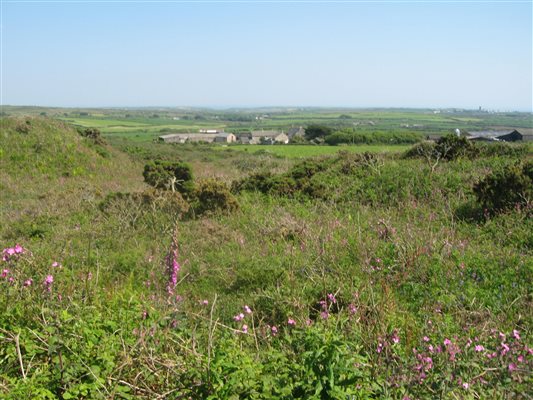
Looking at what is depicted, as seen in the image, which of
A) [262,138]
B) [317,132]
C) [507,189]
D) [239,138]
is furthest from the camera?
[239,138]

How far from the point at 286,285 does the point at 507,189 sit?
18.3 feet

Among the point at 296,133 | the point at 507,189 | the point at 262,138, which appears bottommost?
the point at 262,138

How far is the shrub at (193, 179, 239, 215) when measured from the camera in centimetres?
1084

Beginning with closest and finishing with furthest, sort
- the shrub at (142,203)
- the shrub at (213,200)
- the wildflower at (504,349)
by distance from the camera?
the wildflower at (504,349), the shrub at (142,203), the shrub at (213,200)

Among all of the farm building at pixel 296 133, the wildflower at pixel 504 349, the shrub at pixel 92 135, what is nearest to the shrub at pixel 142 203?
the wildflower at pixel 504 349

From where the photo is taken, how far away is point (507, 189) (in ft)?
29.5

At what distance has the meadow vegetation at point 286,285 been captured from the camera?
2891mm

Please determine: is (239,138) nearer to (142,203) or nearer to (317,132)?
(317,132)

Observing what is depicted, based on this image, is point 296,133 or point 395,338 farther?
point 296,133

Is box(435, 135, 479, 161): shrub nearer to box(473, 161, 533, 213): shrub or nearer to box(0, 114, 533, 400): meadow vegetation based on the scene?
box(0, 114, 533, 400): meadow vegetation

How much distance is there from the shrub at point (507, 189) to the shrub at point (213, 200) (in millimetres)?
5368

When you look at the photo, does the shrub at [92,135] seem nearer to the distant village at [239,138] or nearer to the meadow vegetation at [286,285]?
the meadow vegetation at [286,285]

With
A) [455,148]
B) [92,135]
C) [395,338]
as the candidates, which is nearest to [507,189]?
[455,148]

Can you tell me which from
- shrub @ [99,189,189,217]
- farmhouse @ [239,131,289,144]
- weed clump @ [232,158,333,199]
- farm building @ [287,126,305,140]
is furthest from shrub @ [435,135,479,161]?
farmhouse @ [239,131,289,144]
